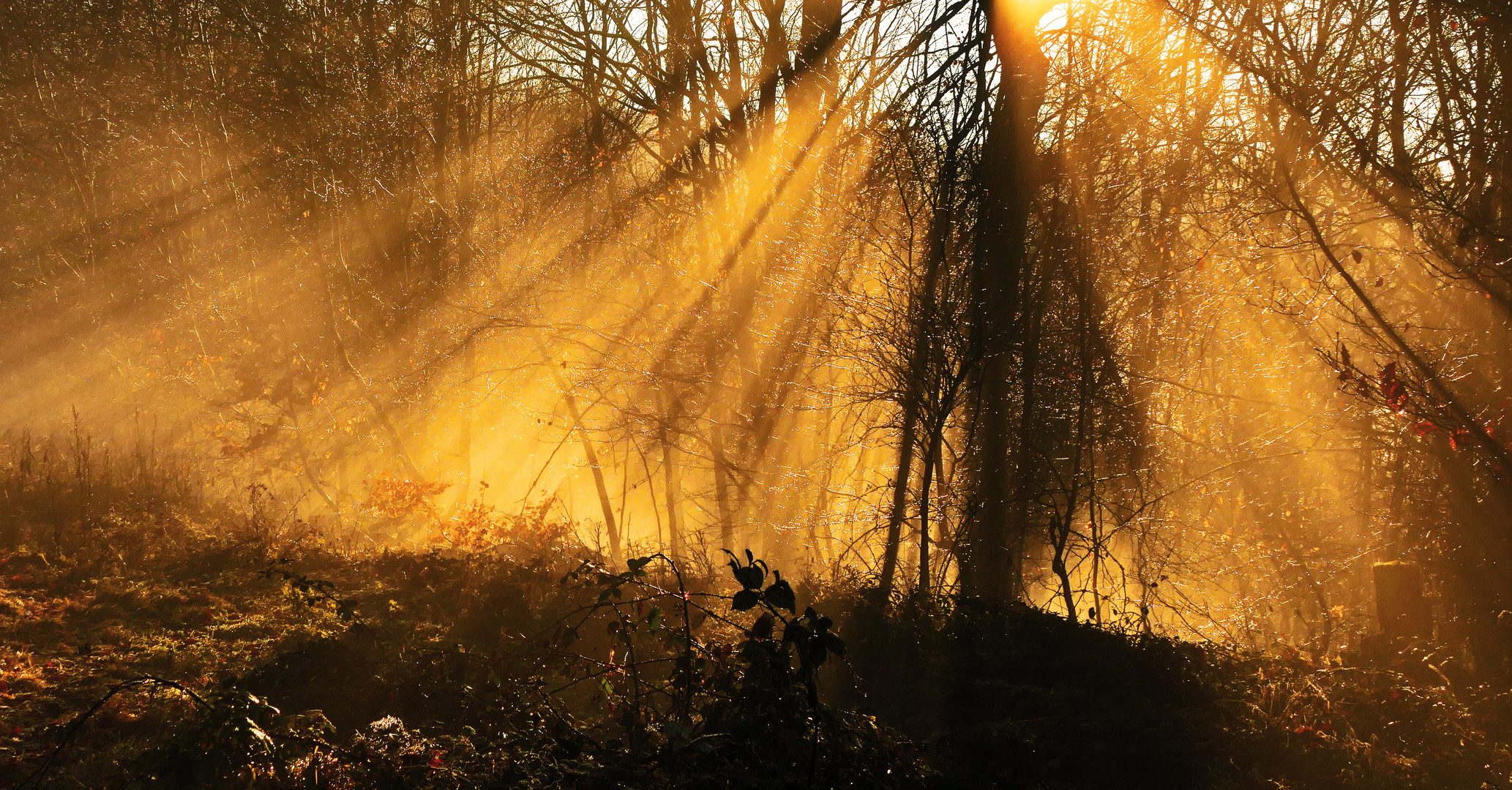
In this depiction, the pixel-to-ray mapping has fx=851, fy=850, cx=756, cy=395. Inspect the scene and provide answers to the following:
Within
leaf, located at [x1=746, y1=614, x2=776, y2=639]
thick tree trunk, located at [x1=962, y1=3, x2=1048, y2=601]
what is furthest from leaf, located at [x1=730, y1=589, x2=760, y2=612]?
thick tree trunk, located at [x1=962, y1=3, x2=1048, y2=601]

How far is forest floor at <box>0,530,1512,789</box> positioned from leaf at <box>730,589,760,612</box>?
0.04 feet

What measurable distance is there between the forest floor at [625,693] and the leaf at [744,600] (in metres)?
0.01

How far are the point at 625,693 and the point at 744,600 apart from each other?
1630 mm

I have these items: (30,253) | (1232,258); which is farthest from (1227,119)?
(30,253)

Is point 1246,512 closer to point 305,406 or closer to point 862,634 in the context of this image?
point 862,634

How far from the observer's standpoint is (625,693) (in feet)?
12.7

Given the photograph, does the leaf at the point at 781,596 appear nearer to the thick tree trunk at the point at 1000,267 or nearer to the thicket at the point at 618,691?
the thicket at the point at 618,691

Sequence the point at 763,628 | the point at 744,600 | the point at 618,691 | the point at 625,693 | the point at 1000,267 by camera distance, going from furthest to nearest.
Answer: the point at 1000,267 < the point at 618,691 < the point at 625,693 < the point at 763,628 < the point at 744,600

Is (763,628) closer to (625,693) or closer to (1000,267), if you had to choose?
(625,693)

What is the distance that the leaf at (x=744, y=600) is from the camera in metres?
2.51

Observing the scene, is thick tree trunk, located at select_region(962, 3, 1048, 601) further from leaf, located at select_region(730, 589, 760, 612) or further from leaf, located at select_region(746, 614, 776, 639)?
leaf, located at select_region(730, 589, 760, 612)

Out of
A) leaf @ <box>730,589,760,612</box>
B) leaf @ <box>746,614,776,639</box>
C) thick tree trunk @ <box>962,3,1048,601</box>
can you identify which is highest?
thick tree trunk @ <box>962,3,1048,601</box>

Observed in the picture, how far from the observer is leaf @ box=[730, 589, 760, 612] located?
8.22 feet

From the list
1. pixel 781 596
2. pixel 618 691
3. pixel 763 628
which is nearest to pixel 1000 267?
pixel 618 691
